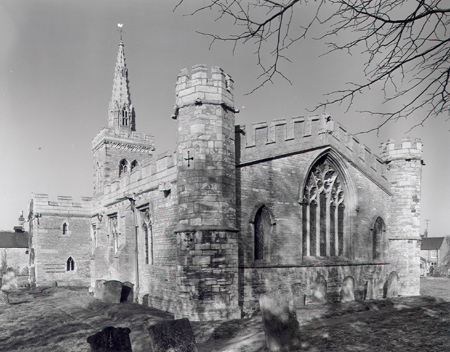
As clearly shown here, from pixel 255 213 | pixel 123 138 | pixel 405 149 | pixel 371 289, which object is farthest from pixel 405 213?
pixel 123 138

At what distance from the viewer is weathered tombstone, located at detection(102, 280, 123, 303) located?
49.8ft

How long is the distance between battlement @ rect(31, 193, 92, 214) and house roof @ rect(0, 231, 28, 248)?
22265mm

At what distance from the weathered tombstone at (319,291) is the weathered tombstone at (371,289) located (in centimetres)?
359

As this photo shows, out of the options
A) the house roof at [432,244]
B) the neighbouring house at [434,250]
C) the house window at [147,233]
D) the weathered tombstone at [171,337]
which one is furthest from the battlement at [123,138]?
the house roof at [432,244]

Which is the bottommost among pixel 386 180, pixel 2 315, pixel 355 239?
pixel 2 315

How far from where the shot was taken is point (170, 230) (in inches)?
534

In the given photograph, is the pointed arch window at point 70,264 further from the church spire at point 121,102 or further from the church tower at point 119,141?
the church spire at point 121,102

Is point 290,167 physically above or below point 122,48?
below

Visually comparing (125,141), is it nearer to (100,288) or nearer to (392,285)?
(100,288)

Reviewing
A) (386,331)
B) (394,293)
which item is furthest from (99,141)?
(386,331)

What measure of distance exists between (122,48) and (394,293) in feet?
89.9

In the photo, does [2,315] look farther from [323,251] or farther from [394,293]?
[394,293]

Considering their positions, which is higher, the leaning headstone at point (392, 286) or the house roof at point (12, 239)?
the leaning headstone at point (392, 286)

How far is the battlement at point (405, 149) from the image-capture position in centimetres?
1684
